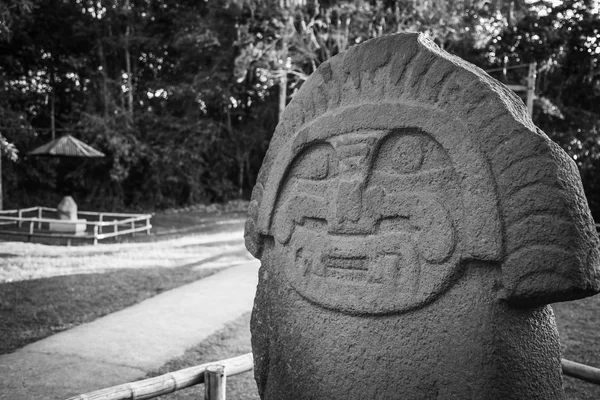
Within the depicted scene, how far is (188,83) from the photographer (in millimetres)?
16984

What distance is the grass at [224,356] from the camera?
3826 millimetres

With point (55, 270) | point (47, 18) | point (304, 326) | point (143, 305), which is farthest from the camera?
point (47, 18)

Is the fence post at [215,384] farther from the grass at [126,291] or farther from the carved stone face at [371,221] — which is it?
the grass at [126,291]

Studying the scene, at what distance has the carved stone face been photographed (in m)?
1.91

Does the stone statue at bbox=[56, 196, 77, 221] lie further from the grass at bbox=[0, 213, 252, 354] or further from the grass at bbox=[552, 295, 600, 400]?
the grass at bbox=[552, 295, 600, 400]

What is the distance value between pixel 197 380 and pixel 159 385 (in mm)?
244

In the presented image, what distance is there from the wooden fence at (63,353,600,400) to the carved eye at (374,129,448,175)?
4.95ft

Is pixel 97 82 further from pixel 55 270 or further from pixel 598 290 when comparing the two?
pixel 598 290

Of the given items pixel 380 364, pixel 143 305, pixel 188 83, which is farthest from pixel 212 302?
pixel 188 83

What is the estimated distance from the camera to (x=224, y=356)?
14.5ft

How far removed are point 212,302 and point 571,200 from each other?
16.0 ft

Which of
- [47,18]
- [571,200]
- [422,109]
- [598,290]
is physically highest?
[47,18]

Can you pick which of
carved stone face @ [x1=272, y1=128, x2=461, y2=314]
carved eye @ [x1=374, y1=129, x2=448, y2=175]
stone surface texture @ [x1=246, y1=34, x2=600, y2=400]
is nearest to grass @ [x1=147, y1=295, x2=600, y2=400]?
stone surface texture @ [x1=246, y1=34, x2=600, y2=400]

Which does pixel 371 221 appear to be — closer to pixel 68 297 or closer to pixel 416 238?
pixel 416 238
